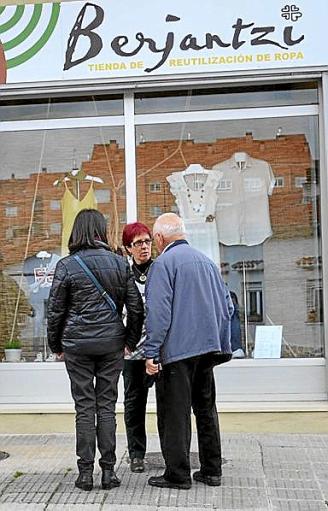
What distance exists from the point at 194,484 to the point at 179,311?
1.24m

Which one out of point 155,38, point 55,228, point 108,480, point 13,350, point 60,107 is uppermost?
point 155,38

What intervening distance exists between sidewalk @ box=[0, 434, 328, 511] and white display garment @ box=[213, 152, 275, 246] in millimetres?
2416

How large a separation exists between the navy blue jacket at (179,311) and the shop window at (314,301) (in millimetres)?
3212

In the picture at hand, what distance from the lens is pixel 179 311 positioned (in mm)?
5008

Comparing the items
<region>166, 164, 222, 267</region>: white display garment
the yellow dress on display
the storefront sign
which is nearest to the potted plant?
the yellow dress on display

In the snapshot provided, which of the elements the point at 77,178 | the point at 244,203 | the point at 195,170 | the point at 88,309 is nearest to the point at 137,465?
the point at 88,309

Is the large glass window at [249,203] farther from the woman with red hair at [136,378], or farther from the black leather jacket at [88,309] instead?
the black leather jacket at [88,309]

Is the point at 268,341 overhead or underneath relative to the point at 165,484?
overhead

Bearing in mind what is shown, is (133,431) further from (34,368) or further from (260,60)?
(260,60)

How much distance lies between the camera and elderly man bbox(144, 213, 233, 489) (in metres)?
4.98

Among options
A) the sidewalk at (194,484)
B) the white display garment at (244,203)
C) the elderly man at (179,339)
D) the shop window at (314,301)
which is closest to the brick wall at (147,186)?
the white display garment at (244,203)

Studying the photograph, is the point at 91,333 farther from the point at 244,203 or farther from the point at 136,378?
the point at 244,203

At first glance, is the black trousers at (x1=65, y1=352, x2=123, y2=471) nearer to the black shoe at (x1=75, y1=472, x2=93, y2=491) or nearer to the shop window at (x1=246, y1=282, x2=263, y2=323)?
the black shoe at (x1=75, y1=472, x2=93, y2=491)

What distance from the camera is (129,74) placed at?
779 centimetres
